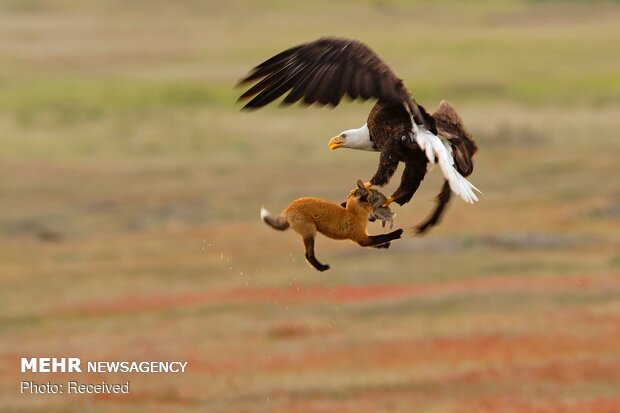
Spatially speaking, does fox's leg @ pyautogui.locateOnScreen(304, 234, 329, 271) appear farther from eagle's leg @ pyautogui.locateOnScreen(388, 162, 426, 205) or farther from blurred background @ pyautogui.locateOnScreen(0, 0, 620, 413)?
blurred background @ pyautogui.locateOnScreen(0, 0, 620, 413)

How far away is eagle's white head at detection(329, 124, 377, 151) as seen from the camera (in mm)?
8148

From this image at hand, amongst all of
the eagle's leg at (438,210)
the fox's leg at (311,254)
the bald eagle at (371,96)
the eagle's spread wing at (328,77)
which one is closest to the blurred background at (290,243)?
the eagle's leg at (438,210)

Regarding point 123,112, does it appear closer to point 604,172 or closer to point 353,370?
point 604,172

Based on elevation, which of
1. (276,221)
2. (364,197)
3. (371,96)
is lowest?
(276,221)

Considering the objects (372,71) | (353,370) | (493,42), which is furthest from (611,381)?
(493,42)

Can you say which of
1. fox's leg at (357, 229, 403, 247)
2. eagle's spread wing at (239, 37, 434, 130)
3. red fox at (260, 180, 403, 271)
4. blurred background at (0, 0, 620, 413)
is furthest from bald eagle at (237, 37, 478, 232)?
blurred background at (0, 0, 620, 413)

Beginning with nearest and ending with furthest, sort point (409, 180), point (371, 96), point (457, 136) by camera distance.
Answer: point (371, 96) < point (409, 180) < point (457, 136)

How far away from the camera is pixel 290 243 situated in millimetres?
36000

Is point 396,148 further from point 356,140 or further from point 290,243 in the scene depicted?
point 290,243

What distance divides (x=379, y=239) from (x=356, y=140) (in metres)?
0.72

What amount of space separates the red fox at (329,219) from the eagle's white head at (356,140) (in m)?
0.30

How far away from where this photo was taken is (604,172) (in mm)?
46531

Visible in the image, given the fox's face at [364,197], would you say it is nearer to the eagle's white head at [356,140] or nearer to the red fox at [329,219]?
the red fox at [329,219]

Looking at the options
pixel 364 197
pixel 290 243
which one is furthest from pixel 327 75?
pixel 290 243
